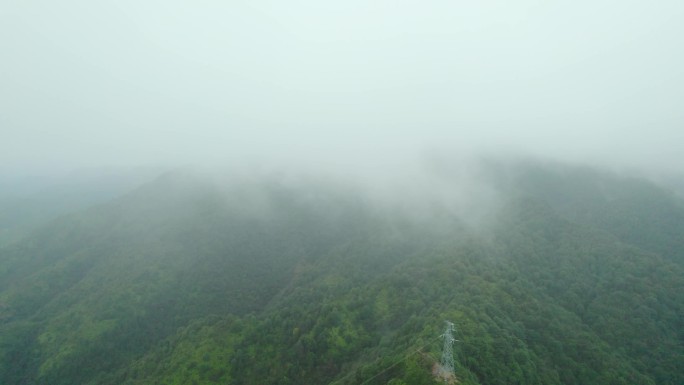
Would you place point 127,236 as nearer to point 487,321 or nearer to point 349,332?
point 349,332

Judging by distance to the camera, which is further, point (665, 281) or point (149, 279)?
point (149, 279)

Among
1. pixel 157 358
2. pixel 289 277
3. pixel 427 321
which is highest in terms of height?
pixel 427 321

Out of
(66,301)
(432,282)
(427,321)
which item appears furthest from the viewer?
(66,301)

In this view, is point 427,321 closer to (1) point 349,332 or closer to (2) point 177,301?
(1) point 349,332

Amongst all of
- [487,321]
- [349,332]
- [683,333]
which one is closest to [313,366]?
[349,332]

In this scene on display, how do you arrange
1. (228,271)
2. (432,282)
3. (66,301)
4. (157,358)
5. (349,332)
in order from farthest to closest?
1. (228,271)
2. (66,301)
3. (432,282)
4. (157,358)
5. (349,332)

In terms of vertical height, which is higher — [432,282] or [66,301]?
[432,282]
